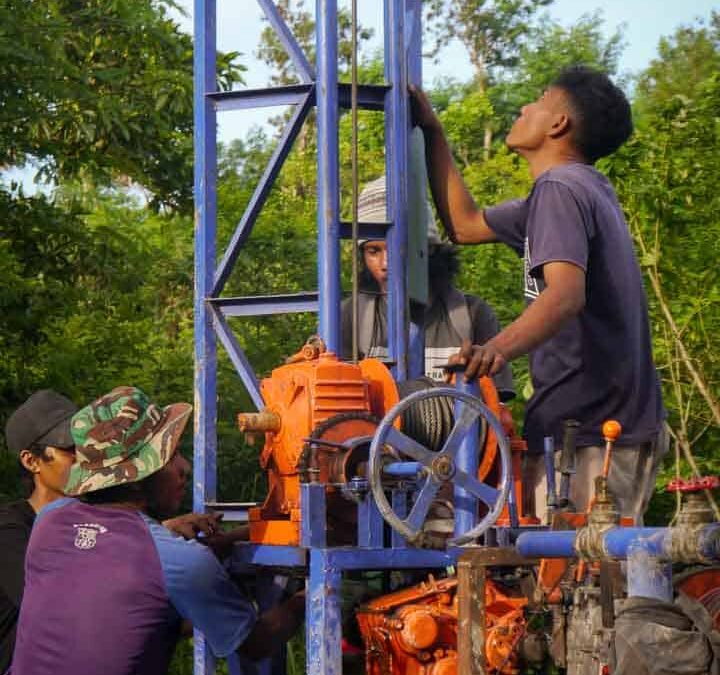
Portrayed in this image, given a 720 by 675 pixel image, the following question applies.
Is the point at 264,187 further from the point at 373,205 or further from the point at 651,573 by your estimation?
the point at 651,573

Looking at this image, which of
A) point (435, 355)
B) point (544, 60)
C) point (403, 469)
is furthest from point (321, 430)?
point (544, 60)

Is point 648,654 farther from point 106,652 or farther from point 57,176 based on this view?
point 57,176

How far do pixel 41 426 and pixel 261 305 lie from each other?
1.17m

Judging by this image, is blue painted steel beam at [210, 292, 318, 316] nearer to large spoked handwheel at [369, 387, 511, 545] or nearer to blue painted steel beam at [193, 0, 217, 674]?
blue painted steel beam at [193, 0, 217, 674]

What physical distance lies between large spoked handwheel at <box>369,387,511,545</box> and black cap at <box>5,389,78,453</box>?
56.9 inches

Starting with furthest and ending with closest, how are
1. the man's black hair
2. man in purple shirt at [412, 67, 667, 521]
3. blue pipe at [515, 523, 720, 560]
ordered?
1. the man's black hair
2. man in purple shirt at [412, 67, 667, 521]
3. blue pipe at [515, 523, 720, 560]

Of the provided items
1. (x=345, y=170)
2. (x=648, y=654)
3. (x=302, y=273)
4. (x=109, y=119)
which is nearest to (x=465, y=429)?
(x=648, y=654)

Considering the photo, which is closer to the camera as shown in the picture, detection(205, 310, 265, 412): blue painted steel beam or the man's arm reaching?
the man's arm reaching

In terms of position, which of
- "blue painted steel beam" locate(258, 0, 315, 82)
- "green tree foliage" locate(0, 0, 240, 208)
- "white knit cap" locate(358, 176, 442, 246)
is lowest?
"white knit cap" locate(358, 176, 442, 246)

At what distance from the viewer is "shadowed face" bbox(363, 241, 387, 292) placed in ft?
23.2

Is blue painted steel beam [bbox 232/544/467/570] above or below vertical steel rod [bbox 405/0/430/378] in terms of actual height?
below

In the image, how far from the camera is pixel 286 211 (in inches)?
608

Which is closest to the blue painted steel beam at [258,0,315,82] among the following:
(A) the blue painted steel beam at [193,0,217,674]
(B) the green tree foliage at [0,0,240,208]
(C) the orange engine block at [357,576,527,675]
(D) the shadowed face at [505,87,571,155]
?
(A) the blue painted steel beam at [193,0,217,674]

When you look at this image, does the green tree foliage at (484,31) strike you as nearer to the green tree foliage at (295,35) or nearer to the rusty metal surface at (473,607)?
the green tree foliage at (295,35)
